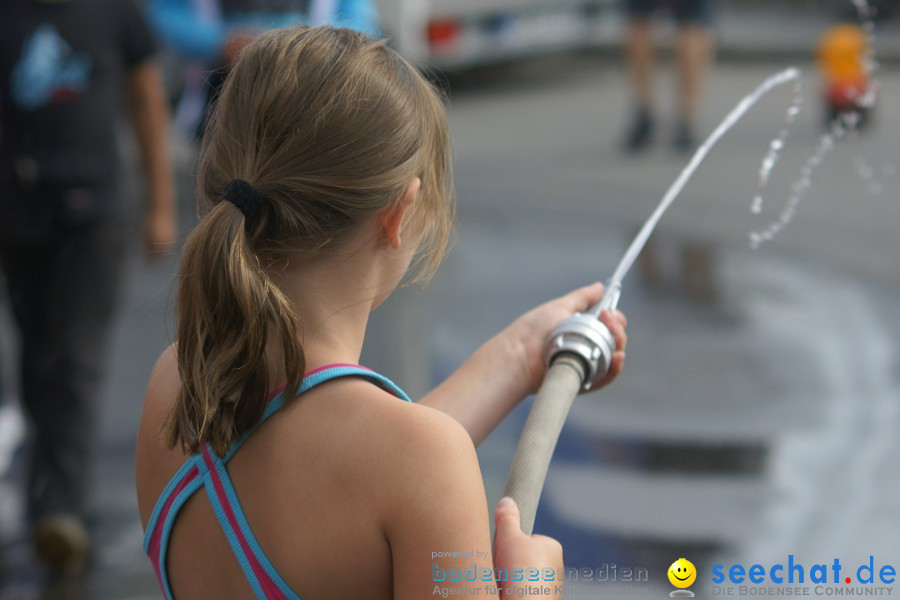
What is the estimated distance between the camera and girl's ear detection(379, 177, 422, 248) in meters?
1.43

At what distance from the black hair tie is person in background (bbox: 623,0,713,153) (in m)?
6.77

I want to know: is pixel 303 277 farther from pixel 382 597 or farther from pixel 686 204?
pixel 686 204

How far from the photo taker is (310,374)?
136cm

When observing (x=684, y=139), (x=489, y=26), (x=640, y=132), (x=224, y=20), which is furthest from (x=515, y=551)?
(x=489, y=26)

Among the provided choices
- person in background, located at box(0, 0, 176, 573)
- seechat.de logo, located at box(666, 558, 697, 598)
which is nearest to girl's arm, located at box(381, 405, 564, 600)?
seechat.de logo, located at box(666, 558, 697, 598)

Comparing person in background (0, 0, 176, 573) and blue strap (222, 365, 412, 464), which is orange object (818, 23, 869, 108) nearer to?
person in background (0, 0, 176, 573)

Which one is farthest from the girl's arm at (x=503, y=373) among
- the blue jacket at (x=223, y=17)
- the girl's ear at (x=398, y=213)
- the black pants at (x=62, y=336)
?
the blue jacket at (x=223, y=17)

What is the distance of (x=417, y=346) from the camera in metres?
5.06

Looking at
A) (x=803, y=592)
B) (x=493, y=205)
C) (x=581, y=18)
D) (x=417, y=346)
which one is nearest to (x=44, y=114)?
(x=417, y=346)

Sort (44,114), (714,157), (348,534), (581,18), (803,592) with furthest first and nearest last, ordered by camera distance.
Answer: (581,18) < (714,157) < (44,114) < (803,592) < (348,534)

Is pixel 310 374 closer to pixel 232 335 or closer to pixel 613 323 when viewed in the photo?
pixel 232 335

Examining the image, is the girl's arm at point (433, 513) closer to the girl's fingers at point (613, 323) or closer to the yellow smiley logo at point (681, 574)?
the girl's fingers at point (613, 323)

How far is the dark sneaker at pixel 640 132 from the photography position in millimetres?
8203

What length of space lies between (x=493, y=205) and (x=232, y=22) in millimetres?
2852
